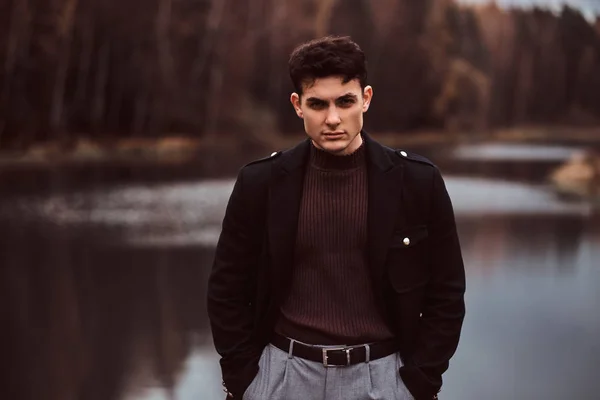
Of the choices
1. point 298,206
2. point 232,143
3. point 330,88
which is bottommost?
point 232,143

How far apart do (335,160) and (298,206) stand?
12 centimetres

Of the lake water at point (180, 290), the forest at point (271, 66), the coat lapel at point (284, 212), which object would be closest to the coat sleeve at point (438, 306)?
the coat lapel at point (284, 212)

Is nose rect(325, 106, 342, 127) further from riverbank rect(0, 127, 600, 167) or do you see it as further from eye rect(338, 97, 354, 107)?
riverbank rect(0, 127, 600, 167)

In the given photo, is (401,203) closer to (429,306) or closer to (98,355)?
(429,306)

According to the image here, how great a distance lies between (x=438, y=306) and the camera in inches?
68.2

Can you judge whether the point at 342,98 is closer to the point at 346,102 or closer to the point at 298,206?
the point at 346,102

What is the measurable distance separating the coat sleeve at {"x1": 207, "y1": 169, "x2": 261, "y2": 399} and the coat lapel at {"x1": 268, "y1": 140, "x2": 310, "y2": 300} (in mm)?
62

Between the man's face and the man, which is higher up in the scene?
the man's face

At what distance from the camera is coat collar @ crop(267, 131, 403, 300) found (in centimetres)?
166

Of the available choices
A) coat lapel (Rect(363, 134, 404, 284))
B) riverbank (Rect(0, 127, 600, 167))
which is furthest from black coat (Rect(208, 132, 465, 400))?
riverbank (Rect(0, 127, 600, 167))

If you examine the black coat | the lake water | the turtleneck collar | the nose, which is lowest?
the lake water

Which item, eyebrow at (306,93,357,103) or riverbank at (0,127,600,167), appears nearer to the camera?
eyebrow at (306,93,357,103)

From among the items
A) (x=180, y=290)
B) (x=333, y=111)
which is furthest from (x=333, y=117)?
(x=180, y=290)

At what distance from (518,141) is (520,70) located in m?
0.95
